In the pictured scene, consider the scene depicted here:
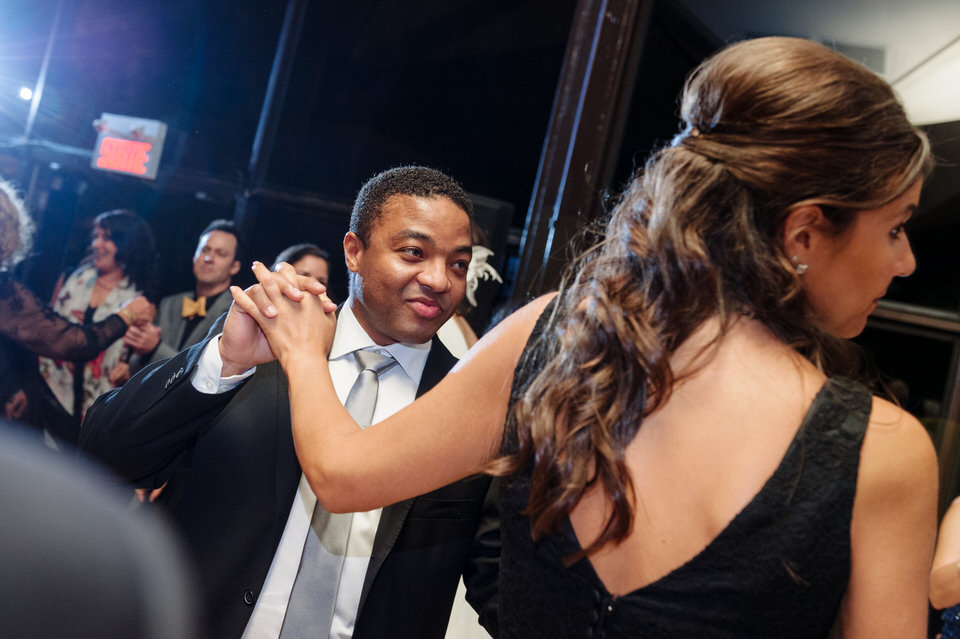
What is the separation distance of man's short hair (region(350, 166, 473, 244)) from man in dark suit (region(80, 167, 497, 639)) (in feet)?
0.30

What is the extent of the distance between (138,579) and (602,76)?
2565 millimetres

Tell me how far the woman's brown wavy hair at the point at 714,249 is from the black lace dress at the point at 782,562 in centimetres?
9

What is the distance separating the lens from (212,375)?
136 cm

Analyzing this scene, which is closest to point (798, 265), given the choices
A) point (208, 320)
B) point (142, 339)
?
point (208, 320)

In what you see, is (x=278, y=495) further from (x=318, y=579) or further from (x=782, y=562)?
(x=782, y=562)

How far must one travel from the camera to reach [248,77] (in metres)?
2.63

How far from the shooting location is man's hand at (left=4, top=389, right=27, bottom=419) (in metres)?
2.60

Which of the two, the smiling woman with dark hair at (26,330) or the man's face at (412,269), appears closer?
the man's face at (412,269)

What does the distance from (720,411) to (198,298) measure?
2465mm

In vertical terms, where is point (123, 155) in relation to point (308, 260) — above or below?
above

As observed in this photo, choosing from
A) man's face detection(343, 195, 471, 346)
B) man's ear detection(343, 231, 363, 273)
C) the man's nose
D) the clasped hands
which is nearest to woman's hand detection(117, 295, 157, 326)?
man's ear detection(343, 231, 363, 273)

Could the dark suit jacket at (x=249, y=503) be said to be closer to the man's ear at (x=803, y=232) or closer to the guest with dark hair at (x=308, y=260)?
the man's ear at (x=803, y=232)

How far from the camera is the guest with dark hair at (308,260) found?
9.30ft

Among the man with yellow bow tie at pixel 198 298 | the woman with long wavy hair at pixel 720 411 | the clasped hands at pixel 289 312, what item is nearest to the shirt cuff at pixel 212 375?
the clasped hands at pixel 289 312
